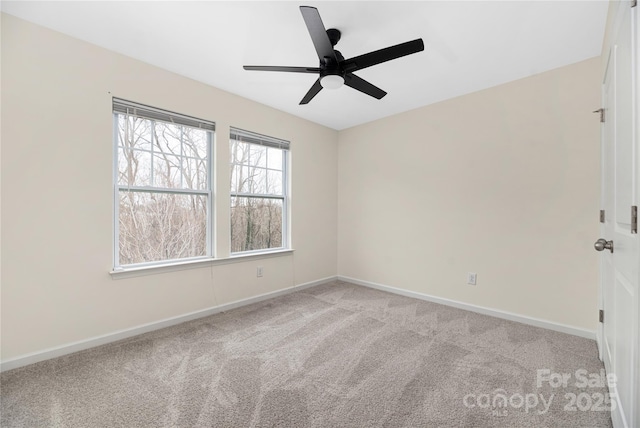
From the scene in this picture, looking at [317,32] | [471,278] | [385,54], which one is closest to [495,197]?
[471,278]

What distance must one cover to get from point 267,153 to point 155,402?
287cm

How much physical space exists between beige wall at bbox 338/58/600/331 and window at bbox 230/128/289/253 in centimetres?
132

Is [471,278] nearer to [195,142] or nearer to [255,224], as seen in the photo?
[255,224]

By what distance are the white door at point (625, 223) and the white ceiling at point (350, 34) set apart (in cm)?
70

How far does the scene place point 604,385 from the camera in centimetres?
177

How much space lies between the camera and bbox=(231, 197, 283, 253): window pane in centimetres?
333

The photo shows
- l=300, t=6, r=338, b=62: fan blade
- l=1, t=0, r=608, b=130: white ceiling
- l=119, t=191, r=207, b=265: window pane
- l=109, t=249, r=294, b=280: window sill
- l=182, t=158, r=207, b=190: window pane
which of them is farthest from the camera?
l=182, t=158, r=207, b=190: window pane

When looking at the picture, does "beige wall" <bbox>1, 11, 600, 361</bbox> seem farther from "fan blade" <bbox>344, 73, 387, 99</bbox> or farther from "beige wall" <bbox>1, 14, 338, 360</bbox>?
"fan blade" <bbox>344, 73, 387, 99</bbox>

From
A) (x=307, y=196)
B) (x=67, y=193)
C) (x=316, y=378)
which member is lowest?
(x=316, y=378)

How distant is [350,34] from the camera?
2.10 meters

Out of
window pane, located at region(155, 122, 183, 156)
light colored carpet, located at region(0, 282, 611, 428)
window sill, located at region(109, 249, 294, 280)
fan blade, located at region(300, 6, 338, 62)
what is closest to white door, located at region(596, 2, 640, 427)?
light colored carpet, located at region(0, 282, 611, 428)

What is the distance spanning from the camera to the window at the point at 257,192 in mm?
3324

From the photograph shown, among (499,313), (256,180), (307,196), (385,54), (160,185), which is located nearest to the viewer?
(385,54)

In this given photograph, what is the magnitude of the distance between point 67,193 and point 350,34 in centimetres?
261
